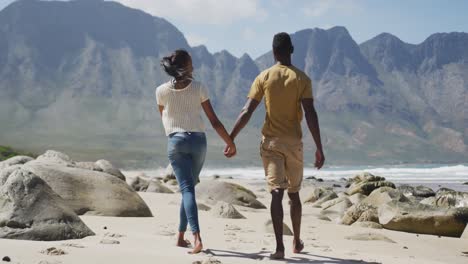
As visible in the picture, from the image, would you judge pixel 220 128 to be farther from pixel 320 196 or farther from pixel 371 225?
pixel 320 196

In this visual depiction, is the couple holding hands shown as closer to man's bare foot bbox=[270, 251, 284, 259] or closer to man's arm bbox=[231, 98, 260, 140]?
man's arm bbox=[231, 98, 260, 140]

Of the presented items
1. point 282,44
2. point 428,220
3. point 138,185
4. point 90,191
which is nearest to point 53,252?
point 282,44

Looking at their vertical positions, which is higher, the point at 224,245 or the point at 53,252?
the point at 53,252

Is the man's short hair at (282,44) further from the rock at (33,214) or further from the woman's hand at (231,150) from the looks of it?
the rock at (33,214)

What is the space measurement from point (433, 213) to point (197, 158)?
6.10m

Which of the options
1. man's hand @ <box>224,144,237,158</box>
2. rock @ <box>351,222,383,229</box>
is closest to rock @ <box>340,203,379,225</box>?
rock @ <box>351,222,383,229</box>

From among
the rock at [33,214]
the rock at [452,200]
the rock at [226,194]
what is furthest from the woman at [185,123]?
the rock at [452,200]

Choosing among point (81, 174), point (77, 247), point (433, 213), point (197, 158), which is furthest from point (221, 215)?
point (77, 247)

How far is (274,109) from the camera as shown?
19.7 ft

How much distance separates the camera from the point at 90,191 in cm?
910

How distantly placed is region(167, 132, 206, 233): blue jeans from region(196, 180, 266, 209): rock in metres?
8.30

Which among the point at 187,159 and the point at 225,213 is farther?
the point at 225,213

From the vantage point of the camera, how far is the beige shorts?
5918mm

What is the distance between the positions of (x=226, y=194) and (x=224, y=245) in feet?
26.4
